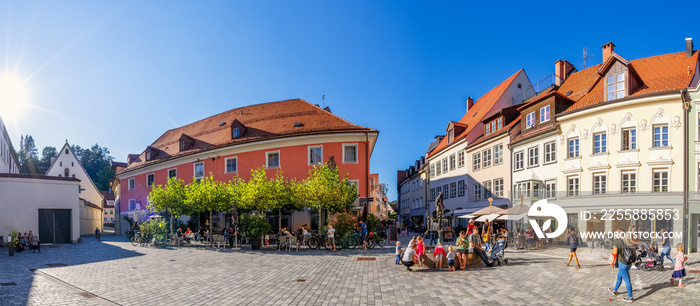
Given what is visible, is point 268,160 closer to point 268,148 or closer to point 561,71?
point 268,148

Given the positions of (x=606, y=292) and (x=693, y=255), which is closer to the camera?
(x=606, y=292)

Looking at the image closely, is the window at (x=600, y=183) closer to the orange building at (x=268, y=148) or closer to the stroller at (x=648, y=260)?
the stroller at (x=648, y=260)

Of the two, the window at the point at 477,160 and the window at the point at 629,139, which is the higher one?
the window at the point at 629,139

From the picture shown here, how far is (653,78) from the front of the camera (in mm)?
27422

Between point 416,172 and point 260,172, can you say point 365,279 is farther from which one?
point 416,172

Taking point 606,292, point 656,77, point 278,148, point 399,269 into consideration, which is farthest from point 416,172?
point 606,292

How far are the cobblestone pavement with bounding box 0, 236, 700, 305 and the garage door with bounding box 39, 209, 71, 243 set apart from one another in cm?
1205

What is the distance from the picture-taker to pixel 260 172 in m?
28.4

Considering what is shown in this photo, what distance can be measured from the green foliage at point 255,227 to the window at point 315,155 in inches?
330

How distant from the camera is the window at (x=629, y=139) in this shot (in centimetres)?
2641

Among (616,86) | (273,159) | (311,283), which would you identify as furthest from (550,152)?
(311,283)

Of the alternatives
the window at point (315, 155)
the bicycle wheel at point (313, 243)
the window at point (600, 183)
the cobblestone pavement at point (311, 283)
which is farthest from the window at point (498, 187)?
the bicycle wheel at point (313, 243)

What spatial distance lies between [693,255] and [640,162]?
18.7 feet

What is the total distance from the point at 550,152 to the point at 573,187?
2885mm
